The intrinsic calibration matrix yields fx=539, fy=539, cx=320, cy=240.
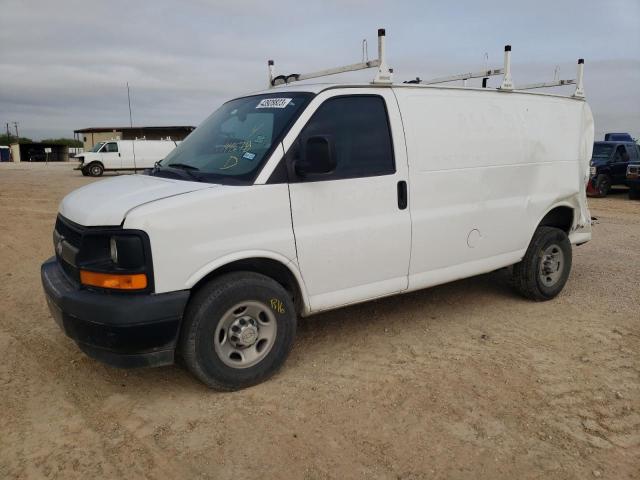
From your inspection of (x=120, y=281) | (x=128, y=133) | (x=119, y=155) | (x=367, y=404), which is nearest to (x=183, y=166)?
(x=120, y=281)

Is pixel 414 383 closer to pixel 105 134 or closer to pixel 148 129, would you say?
pixel 148 129

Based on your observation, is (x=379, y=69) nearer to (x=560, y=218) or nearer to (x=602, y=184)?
(x=560, y=218)

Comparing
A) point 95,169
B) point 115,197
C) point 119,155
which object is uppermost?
point 119,155

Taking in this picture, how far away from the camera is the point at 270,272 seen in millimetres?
3930

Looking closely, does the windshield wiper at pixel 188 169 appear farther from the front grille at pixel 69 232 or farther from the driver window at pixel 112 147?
the driver window at pixel 112 147

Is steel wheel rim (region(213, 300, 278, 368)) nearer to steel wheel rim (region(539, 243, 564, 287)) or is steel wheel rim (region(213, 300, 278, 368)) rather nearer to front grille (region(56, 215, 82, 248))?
front grille (region(56, 215, 82, 248))

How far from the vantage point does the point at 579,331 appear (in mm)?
4852

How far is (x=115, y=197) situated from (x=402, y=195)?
6.97 feet

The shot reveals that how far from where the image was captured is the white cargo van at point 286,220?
3328 mm

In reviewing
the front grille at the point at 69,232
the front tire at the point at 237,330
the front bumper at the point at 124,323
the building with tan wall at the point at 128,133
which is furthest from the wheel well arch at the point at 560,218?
the building with tan wall at the point at 128,133

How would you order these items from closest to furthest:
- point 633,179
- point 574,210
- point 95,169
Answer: point 574,210
point 633,179
point 95,169

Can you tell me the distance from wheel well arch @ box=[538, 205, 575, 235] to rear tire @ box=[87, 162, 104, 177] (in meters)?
27.0

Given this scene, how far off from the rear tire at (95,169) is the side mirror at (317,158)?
2753 centimetres

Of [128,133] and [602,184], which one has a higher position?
[128,133]
